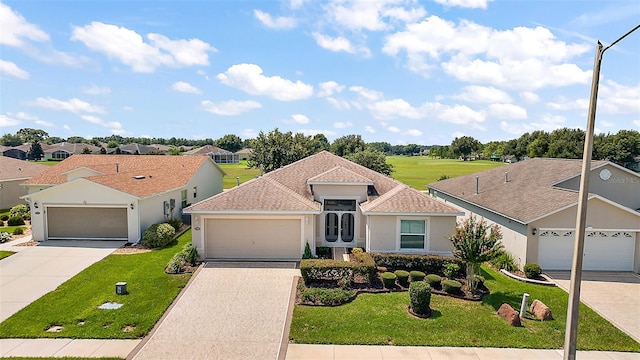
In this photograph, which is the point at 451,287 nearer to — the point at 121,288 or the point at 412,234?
the point at 412,234

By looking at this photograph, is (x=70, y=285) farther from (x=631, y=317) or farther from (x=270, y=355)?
(x=631, y=317)

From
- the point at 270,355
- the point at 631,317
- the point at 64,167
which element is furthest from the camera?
the point at 64,167

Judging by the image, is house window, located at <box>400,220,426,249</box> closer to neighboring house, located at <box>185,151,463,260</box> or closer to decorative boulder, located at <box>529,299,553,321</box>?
neighboring house, located at <box>185,151,463,260</box>

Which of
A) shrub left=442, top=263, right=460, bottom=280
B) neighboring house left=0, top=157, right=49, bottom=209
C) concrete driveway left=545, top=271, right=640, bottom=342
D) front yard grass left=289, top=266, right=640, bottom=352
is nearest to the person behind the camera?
front yard grass left=289, top=266, right=640, bottom=352

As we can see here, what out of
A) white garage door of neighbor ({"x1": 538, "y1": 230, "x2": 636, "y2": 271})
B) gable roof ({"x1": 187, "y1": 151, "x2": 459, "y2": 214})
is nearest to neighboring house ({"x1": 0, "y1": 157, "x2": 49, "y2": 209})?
gable roof ({"x1": 187, "y1": 151, "x2": 459, "y2": 214})

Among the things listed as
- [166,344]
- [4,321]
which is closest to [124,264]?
[4,321]

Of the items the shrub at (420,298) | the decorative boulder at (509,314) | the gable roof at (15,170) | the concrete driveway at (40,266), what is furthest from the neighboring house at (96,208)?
the decorative boulder at (509,314)
